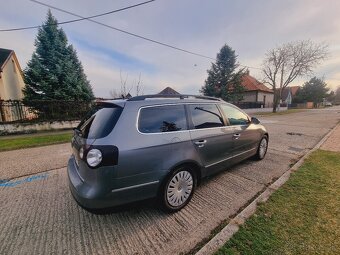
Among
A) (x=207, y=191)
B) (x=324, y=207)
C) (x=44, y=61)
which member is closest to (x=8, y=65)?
(x=44, y=61)

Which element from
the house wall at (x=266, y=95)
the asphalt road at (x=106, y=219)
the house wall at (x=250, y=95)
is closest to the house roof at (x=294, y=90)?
the house wall at (x=266, y=95)

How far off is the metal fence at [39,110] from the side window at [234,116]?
10.9 meters

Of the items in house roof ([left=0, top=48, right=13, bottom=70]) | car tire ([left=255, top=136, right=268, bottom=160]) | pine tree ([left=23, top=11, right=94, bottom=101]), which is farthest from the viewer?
house roof ([left=0, top=48, right=13, bottom=70])

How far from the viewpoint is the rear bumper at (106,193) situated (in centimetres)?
216

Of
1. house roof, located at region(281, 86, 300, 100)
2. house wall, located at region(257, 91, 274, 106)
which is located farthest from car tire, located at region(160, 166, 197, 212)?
house roof, located at region(281, 86, 300, 100)

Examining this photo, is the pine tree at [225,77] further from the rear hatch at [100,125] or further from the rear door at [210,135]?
the rear hatch at [100,125]

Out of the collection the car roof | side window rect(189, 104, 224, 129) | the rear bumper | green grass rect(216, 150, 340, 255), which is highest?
the car roof

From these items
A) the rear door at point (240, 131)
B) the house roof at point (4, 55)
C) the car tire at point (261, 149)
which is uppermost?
the house roof at point (4, 55)

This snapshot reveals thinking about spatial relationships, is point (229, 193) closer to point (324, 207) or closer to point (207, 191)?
point (207, 191)

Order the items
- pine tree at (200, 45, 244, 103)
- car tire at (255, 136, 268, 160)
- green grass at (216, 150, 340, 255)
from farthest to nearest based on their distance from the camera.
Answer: pine tree at (200, 45, 244, 103), car tire at (255, 136, 268, 160), green grass at (216, 150, 340, 255)

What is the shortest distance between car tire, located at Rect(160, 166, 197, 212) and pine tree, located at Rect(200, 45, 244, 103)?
2299cm

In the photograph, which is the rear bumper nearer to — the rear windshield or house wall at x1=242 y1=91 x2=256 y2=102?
the rear windshield

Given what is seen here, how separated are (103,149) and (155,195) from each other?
973mm

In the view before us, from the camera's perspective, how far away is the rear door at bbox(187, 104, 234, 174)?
9.96ft
